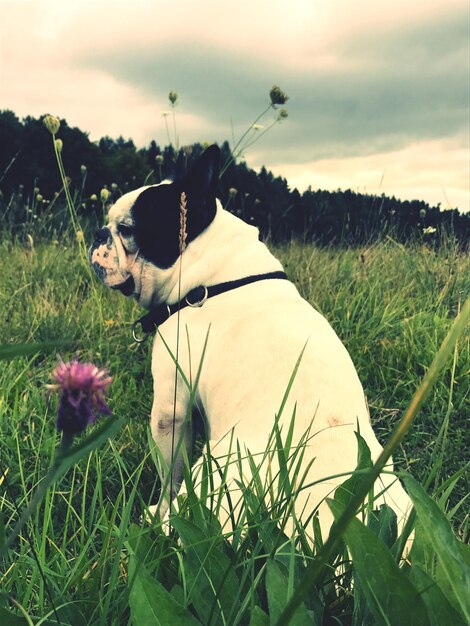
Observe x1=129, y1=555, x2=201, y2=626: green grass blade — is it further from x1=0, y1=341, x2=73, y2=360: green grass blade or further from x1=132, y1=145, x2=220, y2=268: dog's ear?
x1=132, y1=145, x2=220, y2=268: dog's ear

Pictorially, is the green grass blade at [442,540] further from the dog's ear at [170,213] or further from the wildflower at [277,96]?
the wildflower at [277,96]

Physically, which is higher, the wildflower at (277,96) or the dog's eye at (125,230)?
the wildflower at (277,96)

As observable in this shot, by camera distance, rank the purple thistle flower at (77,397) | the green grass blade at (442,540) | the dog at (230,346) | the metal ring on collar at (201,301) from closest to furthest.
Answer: the purple thistle flower at (77,397), the green grass blade at (442,540), the dog at (230,346), the metal ring on collar at (201,301)

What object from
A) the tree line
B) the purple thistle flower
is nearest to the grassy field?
the purple thistle flower

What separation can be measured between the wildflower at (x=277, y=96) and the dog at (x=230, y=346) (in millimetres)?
794

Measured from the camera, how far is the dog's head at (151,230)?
2539mm

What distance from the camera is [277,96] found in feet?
10.1

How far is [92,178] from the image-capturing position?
1491 cm

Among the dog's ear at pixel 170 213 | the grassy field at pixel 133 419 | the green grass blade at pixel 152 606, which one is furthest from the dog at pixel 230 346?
the green grass blade at pixel 152 606

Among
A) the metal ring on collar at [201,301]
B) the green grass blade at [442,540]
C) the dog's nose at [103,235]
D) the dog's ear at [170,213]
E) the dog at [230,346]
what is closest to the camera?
the green grass blade at [442,540]

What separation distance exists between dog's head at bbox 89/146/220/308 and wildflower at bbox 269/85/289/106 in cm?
78

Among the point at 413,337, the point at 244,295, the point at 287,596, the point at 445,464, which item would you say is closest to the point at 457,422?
the point at 445,464

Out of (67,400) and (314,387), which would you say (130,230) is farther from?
(67,400)

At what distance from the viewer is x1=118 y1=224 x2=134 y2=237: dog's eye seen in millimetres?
2615
